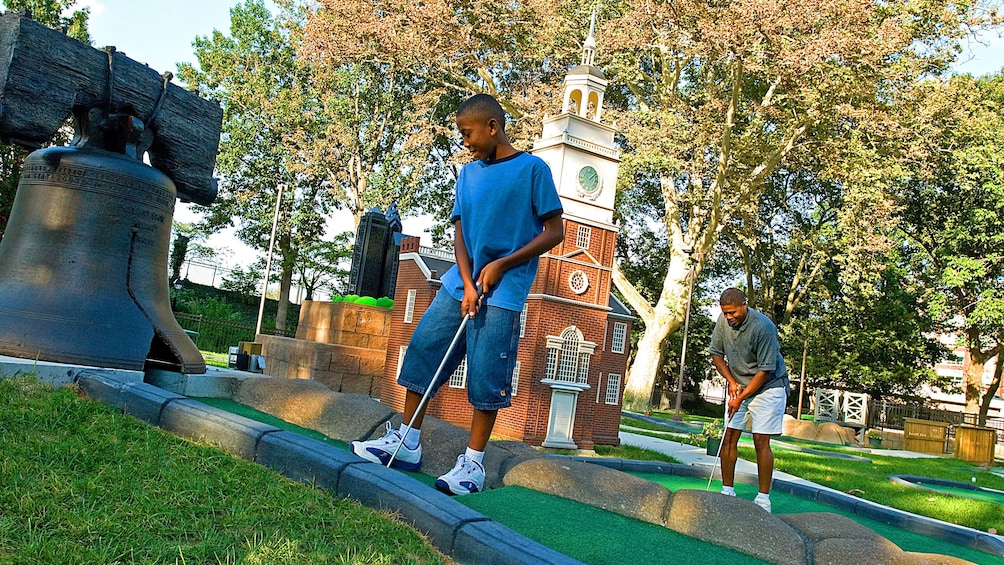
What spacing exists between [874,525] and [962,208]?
94.5 ft

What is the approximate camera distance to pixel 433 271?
1823 centimetres

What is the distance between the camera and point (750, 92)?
28516 mm

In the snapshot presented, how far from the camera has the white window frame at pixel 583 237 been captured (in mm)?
16672

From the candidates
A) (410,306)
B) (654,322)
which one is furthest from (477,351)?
(654,322)

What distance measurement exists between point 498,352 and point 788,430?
1056 inches

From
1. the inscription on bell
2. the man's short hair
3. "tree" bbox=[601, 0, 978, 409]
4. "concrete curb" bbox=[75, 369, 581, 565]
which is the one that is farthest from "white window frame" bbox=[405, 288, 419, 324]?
"concrete curb" bbox=[75, 369, 581, 565]

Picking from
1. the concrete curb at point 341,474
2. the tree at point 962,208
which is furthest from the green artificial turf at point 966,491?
the concrete curb at point 341,474

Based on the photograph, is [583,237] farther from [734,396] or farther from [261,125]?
[261,125]

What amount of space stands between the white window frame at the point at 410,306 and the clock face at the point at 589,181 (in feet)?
15.3

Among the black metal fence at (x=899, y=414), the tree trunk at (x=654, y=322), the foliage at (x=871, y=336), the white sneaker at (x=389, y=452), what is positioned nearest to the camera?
the white sneaker at (x=389, y=452)

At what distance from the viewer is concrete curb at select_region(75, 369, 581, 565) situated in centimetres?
271

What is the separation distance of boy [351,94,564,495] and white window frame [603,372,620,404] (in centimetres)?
1488

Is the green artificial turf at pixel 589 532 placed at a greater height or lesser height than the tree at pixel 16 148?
lesser

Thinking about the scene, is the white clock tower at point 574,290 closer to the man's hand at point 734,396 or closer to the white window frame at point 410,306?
the white window frame at point 410,306
